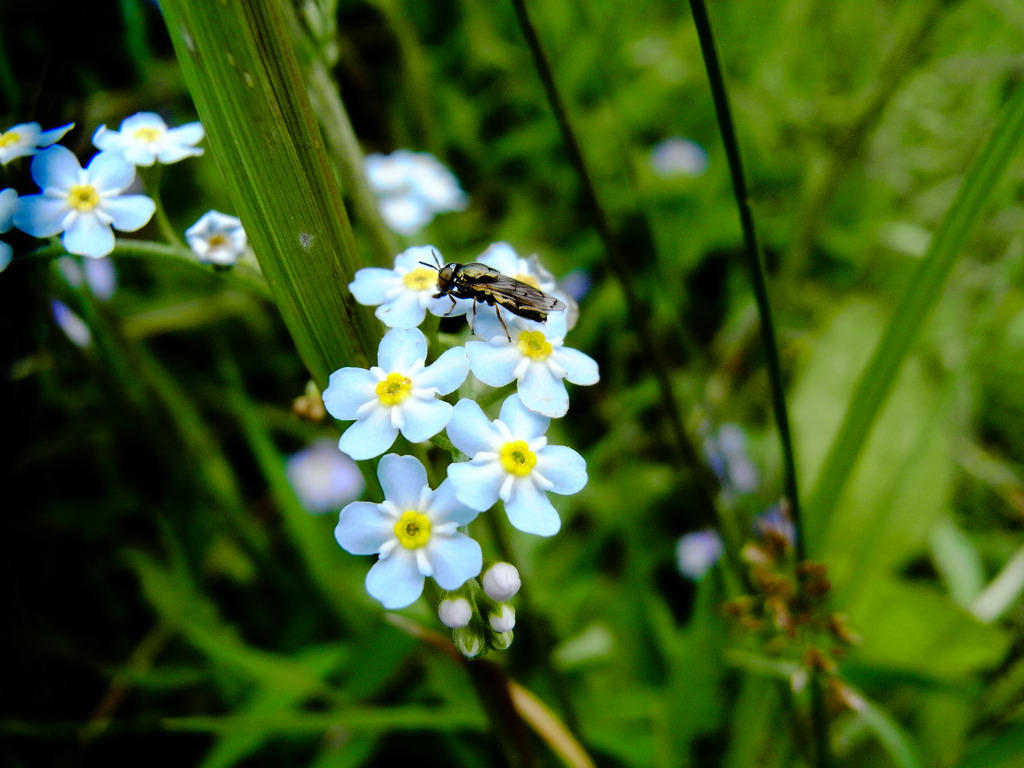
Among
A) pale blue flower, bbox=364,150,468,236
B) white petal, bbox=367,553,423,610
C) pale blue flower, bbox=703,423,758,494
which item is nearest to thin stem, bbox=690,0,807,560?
white petal, bbox=367,553,423,610

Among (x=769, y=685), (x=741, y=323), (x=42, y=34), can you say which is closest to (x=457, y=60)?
(x=42, y=34)

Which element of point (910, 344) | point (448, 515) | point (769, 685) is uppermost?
point (910, 344)

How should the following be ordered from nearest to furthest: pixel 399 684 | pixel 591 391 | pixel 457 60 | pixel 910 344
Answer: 1. pixel 910 344
2. pixel 399 684
3. pixel 591 391
4. pixel 457 60

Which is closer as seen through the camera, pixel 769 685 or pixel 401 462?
pixel 401 462

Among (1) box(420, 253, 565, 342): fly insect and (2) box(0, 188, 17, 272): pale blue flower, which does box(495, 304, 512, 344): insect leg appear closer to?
(1) box(420, 253, 565, 342): fly insect

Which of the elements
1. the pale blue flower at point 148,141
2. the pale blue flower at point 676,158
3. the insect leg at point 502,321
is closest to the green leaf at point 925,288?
the insect leg at point 502,321

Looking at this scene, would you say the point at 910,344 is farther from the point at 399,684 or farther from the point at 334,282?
the point at 399,684

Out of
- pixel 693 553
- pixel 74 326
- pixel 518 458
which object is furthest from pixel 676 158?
pixel 518 458
